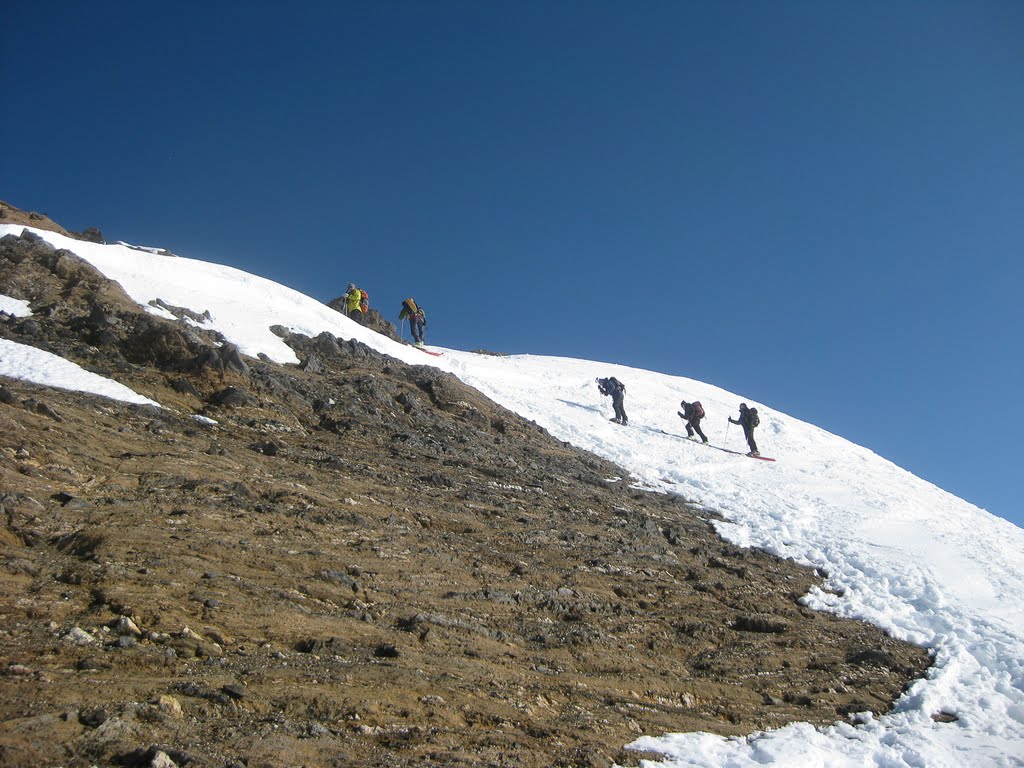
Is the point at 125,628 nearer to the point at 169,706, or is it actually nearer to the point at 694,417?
the point at 169,706

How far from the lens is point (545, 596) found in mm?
9422

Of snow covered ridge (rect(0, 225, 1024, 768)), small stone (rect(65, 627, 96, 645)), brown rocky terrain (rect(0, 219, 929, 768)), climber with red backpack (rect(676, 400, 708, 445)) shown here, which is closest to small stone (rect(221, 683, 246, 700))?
brown rocky terrain (rect(0, 219, 929, 768))

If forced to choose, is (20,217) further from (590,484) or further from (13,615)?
(13,615)

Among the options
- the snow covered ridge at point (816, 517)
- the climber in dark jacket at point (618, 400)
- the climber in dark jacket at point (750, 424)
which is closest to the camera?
the snow covered ridge at point (816, 517)

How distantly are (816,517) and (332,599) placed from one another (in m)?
13.8

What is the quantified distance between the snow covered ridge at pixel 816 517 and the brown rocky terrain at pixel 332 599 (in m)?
0.61

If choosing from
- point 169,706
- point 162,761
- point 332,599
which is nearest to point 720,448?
point 332,599

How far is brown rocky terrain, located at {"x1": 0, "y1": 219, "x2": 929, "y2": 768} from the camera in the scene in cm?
554

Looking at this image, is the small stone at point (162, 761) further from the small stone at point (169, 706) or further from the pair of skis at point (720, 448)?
the pair of skis at point (720, 448)

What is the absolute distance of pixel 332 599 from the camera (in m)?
7.85

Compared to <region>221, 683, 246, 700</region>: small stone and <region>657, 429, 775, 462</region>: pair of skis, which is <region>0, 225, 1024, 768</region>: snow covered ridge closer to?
<region>657, 429, 775, 462</region>: pair of skis

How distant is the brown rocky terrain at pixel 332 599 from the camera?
5.54 m

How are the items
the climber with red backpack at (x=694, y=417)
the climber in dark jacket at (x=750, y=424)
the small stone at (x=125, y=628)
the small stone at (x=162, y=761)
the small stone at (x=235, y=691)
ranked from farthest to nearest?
the climber with red backpack at (x=694, y=417) → the climber in dark jacket at (x=750, y=424) → the small stone at (x=125, y=628) → the small stone at (x=235, y=691) → the small stone at (x=162, y=761)

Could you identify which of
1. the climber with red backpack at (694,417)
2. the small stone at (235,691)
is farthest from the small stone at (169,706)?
the climber with red backpack at (694,417)
